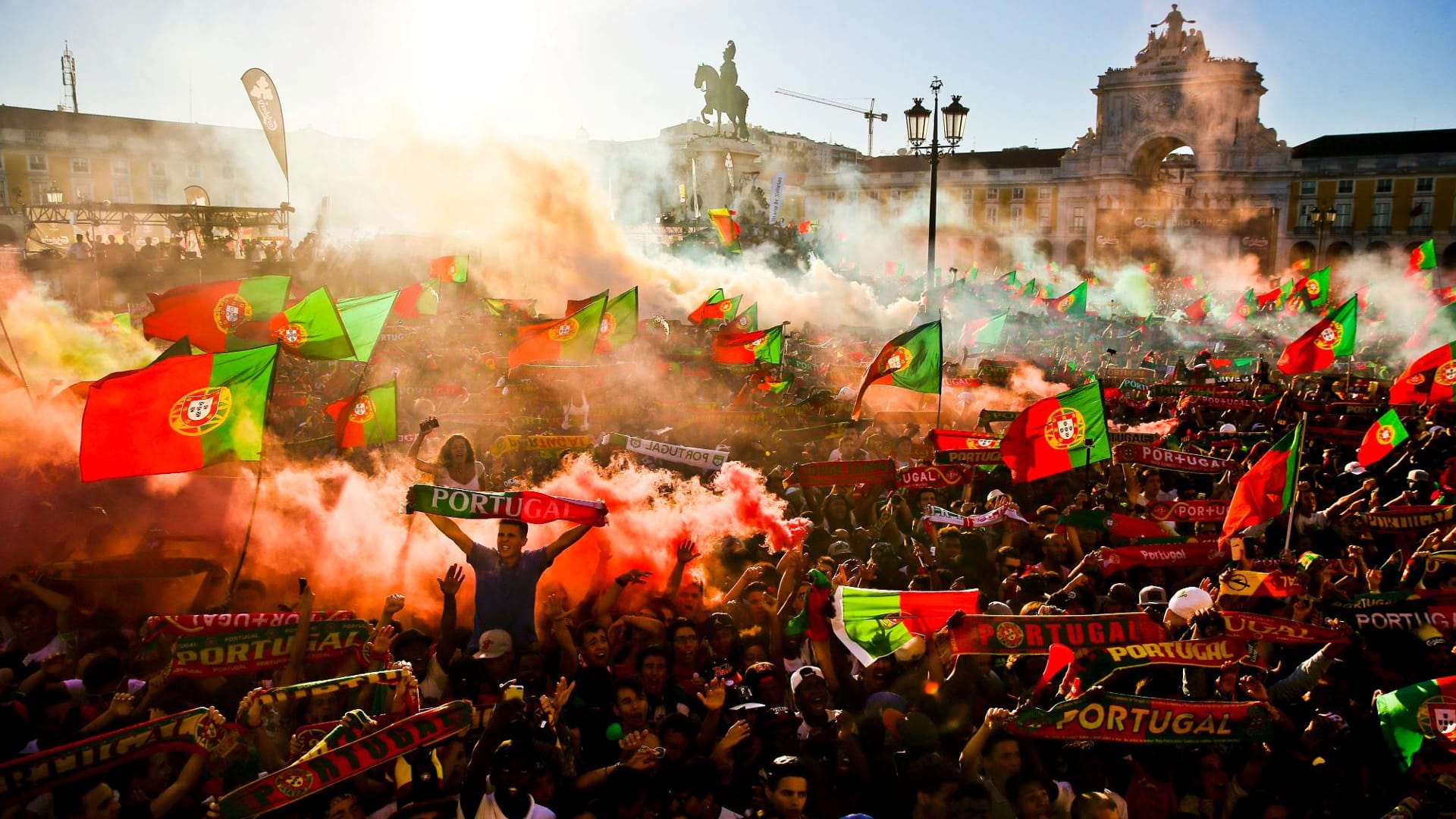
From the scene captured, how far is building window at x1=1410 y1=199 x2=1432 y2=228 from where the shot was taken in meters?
65.4

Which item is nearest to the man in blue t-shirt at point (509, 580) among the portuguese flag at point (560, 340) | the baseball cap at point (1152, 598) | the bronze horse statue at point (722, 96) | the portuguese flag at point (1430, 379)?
the baseball cap at point (1152, 598)

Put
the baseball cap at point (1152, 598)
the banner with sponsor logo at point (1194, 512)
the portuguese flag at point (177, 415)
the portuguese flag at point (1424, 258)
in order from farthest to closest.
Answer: the portuguese flag at point (1424, 258)
the banner with sponsor logo at point (1194, 512)
the portuguese flag at point (177, 415)
the baseball cap at point (1152, 598)

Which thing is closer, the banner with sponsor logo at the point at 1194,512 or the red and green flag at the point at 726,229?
the banner with sponsor logo at the point at 1194,512

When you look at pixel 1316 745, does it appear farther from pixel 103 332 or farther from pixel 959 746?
pixel 103 332


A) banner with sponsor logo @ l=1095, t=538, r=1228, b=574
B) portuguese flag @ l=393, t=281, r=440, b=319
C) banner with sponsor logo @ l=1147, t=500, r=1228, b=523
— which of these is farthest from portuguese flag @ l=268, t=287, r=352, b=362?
portuguese flag @ l=393, t=281, r=440, b=319

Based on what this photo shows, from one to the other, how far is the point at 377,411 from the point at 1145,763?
8.51 metres

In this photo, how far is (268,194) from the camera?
64312mm

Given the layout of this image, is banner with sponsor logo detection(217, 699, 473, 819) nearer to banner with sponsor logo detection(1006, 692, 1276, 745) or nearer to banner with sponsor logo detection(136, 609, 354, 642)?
banner with sponsor logo detection(136, 609, 354, 642)

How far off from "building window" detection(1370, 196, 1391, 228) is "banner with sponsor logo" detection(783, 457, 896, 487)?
230 feet

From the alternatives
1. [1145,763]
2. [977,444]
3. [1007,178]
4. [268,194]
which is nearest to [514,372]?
[977,444]

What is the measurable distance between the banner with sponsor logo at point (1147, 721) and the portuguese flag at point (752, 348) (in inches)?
560

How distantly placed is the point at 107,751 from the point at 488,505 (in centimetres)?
247

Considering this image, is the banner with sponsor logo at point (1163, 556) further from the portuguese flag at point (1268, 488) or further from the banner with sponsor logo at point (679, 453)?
the banner with sponsor logo at point (679, 453)

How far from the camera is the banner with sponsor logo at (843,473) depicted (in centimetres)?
958
